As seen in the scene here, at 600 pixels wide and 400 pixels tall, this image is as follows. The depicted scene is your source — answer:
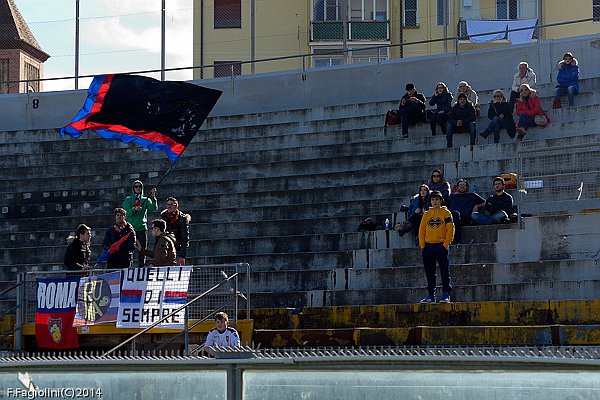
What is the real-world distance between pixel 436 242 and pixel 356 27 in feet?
112

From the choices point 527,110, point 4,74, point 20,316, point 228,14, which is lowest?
point 20,316

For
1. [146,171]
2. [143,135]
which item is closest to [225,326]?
[143,135]

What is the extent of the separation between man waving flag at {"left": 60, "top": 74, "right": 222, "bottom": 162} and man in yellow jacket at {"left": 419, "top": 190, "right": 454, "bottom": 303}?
635cm

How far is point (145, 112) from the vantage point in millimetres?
21125

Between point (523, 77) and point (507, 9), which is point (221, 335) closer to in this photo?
point (523, 77)

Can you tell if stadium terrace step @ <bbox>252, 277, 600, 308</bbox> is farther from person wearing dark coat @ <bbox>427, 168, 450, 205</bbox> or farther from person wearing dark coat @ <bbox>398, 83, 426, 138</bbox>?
person wearing dark coat @ <bbox>398, 83, 426, 138</bbox>

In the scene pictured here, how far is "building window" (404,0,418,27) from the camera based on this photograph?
42.8 meters

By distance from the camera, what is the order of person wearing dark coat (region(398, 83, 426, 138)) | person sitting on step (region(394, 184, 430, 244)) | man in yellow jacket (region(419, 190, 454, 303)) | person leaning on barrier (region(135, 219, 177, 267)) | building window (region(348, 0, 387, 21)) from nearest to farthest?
1. man in yellow jacket (region(419, 190, 454, 303))
2. person leaning on barrier (region(135, 219, 177, 267))
3. person sitting on step (region(394, 184, 430, 244))
4. person wearing dark coat (region(398, 83, 426, 138))
5. building window (region(348, 0, 387, 21))

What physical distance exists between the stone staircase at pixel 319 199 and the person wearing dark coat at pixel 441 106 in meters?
0.28

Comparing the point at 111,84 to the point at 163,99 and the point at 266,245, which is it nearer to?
the point at 163,99

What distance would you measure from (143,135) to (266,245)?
10.1 ft

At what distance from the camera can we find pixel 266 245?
1931cm

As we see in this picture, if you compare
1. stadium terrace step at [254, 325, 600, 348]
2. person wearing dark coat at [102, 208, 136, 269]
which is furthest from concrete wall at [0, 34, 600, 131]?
stadium terrace step at [254, 325, 600, 348]

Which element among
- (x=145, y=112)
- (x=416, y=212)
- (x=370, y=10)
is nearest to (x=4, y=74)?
(x=370, y=10)
